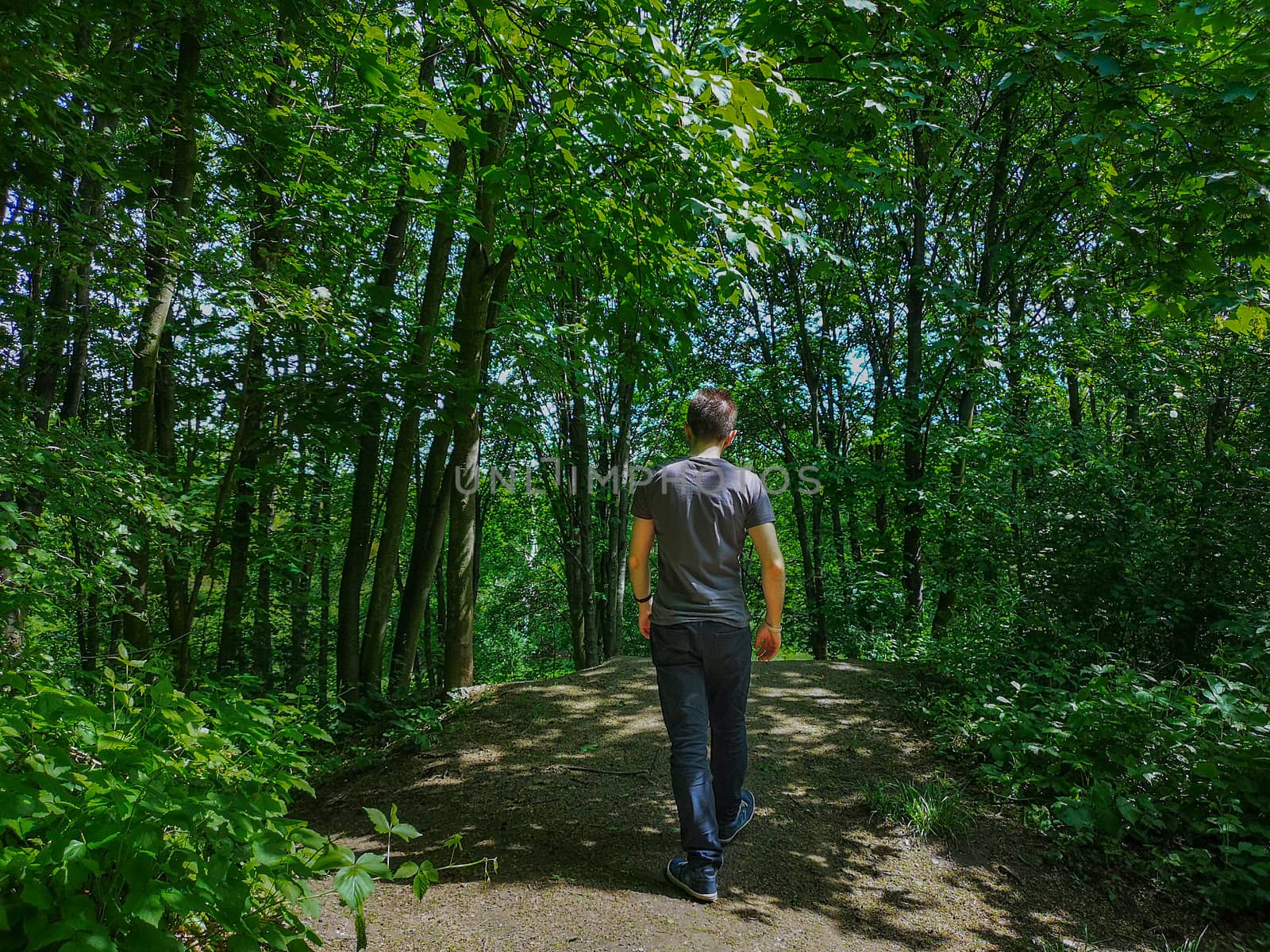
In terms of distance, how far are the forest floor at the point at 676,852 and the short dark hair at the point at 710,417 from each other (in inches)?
82.8

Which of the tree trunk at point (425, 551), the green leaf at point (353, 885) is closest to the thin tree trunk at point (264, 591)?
the tree trunk at point (425, 551)

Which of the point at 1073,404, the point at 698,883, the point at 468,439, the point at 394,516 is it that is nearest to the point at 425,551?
the point at 394,516

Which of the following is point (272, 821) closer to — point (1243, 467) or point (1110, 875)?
point (1110, 875)

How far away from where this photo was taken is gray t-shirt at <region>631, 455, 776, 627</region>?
3.25 metres

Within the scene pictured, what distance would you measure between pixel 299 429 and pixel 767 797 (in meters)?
3.78

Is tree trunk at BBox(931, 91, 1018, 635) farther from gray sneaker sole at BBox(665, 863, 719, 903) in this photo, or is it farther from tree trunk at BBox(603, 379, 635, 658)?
gray sneaker sole at BBox(665, 863, 719, 903)

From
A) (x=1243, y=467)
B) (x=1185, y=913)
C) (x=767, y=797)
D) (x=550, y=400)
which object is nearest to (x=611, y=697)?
(x=767, y=797)

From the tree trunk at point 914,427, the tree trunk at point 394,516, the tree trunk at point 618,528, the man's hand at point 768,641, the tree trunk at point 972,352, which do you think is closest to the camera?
the man's hand at point 768,641

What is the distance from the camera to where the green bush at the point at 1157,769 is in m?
3.32

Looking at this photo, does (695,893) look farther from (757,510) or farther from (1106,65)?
(1106,65)

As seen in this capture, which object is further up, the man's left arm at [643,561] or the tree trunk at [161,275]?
the tree trunk at [161,275]

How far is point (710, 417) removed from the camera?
3.45 m

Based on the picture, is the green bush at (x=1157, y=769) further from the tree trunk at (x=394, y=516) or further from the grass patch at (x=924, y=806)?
the tree trunk at (x=394, y=516)

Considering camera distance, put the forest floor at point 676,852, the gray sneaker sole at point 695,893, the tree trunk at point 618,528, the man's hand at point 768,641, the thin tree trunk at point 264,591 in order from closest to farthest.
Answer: the forest floor at point 676,852
the gray sneaker sole at point 695,893
the man's hand at point 768,641
the thin tree trunk at point 264,591
the tree trunk at point 618,528
